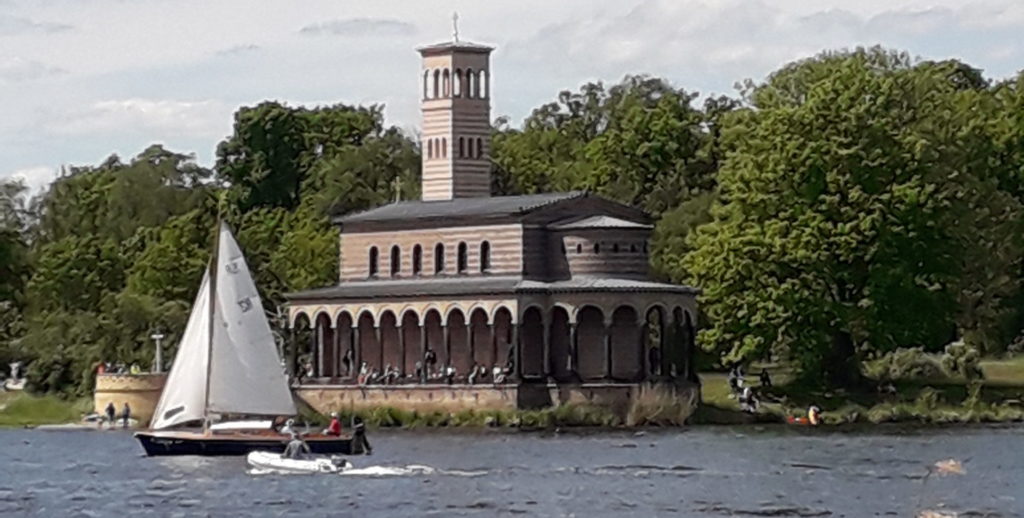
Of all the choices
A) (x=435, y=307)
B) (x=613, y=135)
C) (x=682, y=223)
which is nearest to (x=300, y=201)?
(x=613, y=135)

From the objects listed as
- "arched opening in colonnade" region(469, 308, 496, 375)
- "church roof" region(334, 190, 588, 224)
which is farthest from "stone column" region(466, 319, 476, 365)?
"church roof" region(334, 190, 588, 224)

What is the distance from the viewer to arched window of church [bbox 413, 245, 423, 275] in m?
124

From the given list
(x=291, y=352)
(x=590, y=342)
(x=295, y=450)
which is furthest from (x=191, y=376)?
(x=291, y=352)

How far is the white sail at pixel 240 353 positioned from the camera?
89875 millimetres

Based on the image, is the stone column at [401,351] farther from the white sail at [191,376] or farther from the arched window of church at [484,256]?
the white sail at [191,376]

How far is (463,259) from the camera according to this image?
122m

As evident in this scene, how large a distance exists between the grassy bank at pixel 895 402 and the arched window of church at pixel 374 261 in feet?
46.2

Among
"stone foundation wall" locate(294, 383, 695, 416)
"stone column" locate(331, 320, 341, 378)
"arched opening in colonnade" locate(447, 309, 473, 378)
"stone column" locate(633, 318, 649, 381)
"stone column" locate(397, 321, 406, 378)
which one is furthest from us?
"stone column" locate(331, 320, 341, 378)

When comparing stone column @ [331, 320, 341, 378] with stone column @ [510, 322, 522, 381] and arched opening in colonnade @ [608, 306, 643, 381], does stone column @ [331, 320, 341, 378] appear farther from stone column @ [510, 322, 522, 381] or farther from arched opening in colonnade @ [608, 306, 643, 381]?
arched opening in colonnade @ [608, 306, 643, 381]

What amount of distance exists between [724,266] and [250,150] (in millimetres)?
52198

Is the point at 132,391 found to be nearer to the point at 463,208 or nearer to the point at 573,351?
the point at 463,208

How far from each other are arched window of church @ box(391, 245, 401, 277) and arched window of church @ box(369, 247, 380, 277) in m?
0.79

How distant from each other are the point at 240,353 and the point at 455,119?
41258mm

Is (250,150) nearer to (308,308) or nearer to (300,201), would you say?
(300,201)
